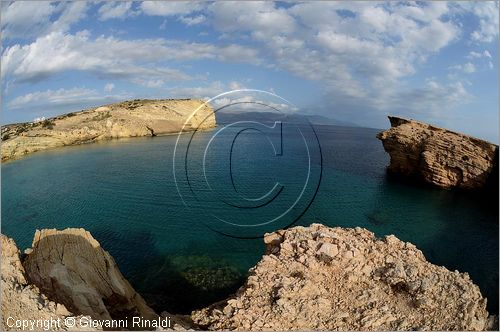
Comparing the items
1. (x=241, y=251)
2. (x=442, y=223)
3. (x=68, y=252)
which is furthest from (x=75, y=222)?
(x=442, y=223)

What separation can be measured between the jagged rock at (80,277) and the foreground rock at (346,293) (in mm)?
4312

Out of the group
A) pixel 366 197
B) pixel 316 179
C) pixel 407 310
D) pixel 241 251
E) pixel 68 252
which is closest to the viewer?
pixel 407 310

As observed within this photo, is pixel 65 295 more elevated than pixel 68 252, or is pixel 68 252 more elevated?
pixel 68 252

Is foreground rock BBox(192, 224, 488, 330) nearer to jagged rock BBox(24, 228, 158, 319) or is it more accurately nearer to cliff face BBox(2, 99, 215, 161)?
jagged rock BBox(24, 228, 158, 319)

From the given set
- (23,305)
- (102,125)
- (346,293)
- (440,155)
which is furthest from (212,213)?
(102,125)

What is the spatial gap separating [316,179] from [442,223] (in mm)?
18439

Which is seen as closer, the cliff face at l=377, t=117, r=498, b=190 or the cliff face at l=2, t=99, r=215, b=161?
the cliff face at l=377, t=117, r=498, b=190

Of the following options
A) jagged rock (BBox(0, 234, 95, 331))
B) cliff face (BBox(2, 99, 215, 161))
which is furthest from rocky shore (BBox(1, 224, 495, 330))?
cliff face (BBox(2, 99, 215, 161))

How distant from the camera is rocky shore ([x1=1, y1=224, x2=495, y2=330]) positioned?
44.8 ft

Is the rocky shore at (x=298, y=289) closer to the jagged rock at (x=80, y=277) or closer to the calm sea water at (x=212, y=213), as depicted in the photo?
the jagged rock at (x=80, y=277)

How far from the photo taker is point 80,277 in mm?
15664

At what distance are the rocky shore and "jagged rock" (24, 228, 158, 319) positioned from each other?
0.14 ft

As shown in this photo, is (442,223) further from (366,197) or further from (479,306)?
(479,306)

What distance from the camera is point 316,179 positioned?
5191 centimetres
